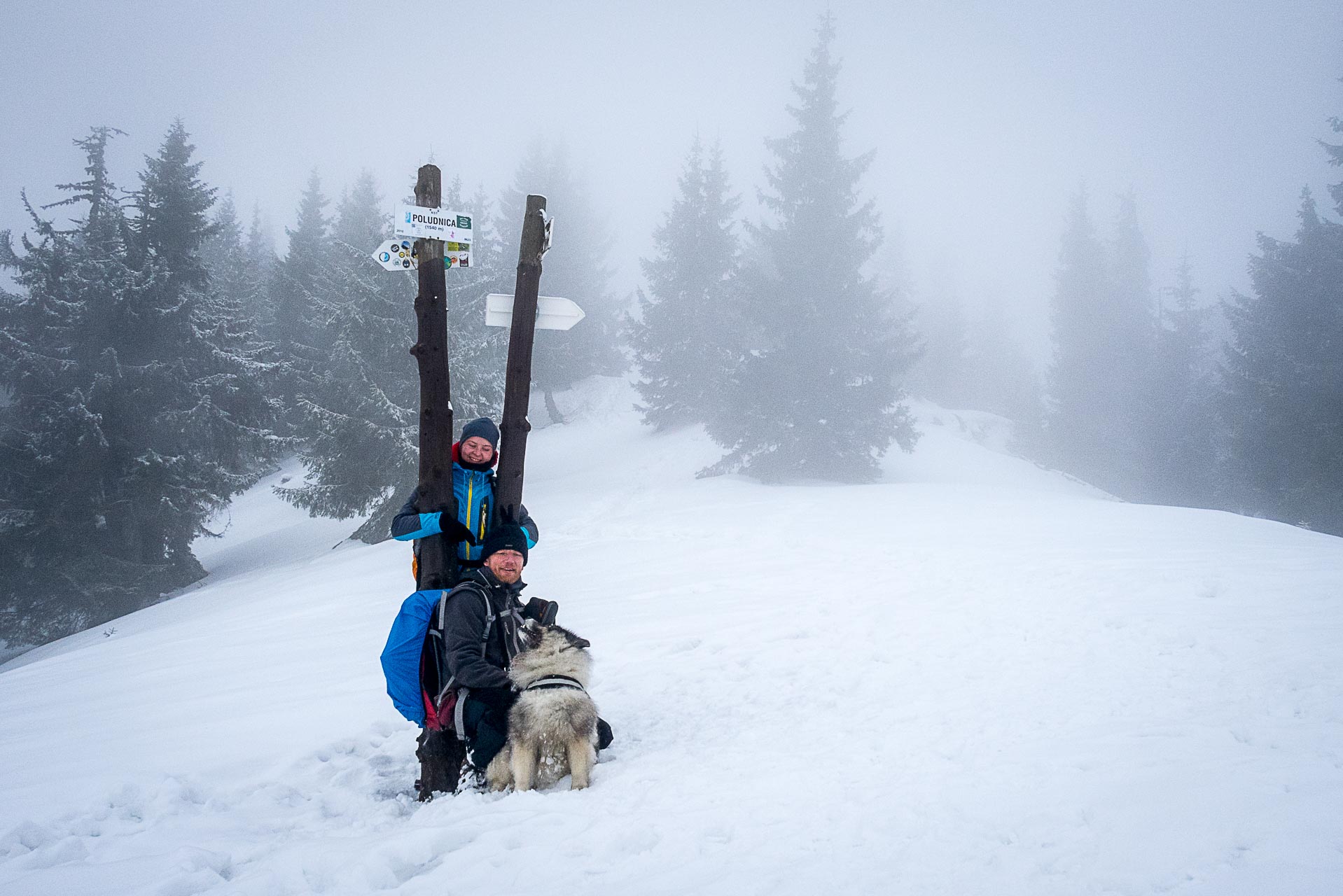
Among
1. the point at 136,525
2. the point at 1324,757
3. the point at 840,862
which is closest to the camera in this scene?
the point at 840,862

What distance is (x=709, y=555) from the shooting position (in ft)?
34.2

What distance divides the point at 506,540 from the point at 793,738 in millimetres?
2489

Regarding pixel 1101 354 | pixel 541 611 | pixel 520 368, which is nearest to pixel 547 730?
pixel 541 611

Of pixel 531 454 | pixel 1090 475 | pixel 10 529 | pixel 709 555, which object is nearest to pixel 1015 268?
pixel 1090 475

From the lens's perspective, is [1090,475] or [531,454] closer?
[531,454]

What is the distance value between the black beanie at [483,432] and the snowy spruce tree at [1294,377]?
2181cm

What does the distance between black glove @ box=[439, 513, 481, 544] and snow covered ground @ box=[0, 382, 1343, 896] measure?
1.70m

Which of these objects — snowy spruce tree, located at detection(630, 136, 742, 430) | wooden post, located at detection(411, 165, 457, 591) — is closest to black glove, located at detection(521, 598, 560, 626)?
wooden post, located at detection(411, 165, 457, 591)

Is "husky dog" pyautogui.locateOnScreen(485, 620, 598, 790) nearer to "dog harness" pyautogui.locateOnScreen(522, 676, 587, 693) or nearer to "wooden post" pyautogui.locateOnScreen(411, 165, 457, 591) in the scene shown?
"dog harness" pyautogui.locateOnScreen(522, 676, 587, 693)

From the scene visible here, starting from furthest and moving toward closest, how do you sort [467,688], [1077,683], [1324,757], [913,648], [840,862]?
[913,648], [1077,683], [467,688], [1324,757], [840,862]

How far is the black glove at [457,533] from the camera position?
4.54 metres

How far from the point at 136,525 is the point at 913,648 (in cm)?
1674

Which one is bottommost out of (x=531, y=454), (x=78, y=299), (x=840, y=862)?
(x=840, y=862)

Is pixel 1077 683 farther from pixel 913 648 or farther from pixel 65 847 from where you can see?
pixel 65 847
